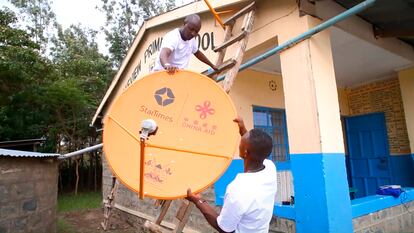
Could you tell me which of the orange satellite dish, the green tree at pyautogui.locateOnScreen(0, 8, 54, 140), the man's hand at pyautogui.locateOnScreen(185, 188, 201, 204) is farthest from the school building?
the green tree at pyautogui.locateOnScreen(0, 8, 54, 140)

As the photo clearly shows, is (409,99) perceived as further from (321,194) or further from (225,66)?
(225,66)

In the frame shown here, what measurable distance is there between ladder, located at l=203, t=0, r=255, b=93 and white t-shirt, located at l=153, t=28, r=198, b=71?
1.65ft

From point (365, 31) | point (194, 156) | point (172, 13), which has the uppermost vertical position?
point (172, 13)

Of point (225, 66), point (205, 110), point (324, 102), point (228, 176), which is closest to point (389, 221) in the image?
point (324, 102)

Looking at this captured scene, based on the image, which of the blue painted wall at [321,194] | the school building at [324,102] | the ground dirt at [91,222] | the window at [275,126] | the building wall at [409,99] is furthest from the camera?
the ground dirt at [91,222]

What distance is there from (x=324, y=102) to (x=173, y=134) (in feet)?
6.87

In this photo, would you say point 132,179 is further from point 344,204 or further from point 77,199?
point 77,199

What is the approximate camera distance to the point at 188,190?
2260mm

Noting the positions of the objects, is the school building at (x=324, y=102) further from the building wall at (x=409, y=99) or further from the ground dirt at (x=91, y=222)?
the ground dirt at (x=91, y=222)

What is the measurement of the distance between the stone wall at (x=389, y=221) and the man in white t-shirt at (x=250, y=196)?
258 centimetres

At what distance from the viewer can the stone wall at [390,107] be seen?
23.1ft

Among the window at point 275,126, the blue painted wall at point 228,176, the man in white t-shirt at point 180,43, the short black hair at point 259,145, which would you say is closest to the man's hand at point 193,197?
the short black hair at point 259,145

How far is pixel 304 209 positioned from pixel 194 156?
187cm

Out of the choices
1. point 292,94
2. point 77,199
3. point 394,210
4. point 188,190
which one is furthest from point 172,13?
point 77,199
